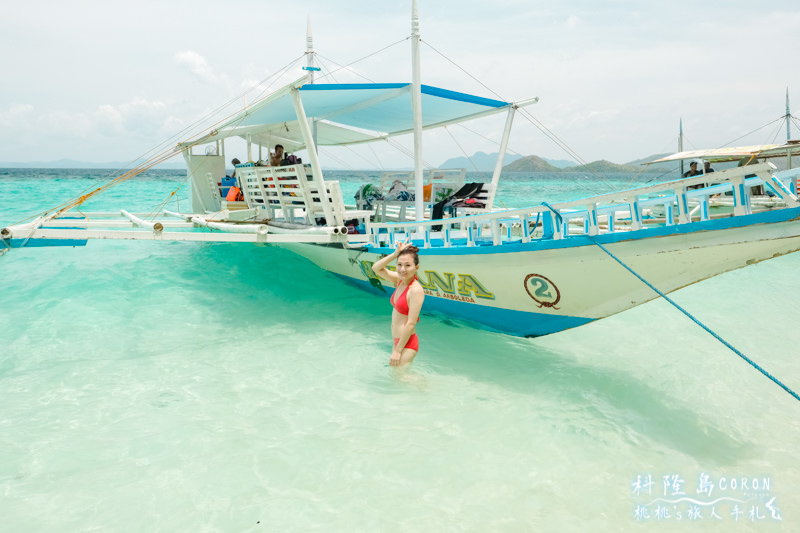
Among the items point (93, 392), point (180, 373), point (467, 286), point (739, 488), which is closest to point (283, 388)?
point (180, 373)

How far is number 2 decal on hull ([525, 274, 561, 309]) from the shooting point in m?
5.40

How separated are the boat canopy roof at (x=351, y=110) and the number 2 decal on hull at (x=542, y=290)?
11.4 feet

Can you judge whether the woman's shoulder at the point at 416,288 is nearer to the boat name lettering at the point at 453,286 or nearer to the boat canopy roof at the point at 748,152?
the boat name lettering at the point at 453,286

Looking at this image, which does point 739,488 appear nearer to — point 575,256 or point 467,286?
point 575,256

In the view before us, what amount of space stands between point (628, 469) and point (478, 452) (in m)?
1.15

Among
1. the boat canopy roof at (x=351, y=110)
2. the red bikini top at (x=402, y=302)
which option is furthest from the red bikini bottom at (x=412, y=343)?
the boat canopy roof at (x=351, y=110)

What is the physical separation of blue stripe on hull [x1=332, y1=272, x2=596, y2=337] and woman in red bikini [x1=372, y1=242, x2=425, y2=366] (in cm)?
131

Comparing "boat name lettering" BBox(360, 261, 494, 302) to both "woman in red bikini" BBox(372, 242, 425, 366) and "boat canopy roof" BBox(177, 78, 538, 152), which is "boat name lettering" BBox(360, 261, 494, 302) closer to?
"woman in red bikini" BBox(372, 242, 425, 366)

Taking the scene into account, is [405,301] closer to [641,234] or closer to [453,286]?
[453,286]

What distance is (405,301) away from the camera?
5199 mm

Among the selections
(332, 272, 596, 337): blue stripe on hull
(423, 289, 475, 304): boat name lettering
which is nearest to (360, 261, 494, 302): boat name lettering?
(423, 289, 475, 304): boat name lettering

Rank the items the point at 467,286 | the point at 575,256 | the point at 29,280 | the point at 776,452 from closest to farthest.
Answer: the point at 776,452
the point at 575,256
the point at 467,286
the point at 29,280

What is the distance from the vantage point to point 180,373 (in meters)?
5.72

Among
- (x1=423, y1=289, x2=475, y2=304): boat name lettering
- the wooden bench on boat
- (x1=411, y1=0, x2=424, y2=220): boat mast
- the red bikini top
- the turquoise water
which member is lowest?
the turquoise water
